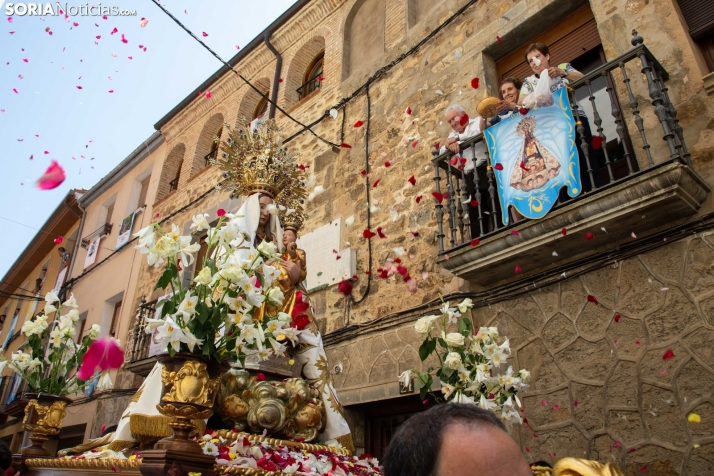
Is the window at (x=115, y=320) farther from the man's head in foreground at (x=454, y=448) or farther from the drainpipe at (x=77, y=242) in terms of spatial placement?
Answer: the man's head in foreground at (x=454, y=448)

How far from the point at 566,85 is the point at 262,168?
271 centimetres

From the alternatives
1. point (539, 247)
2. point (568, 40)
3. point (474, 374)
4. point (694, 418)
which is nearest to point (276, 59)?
point (568, 40)

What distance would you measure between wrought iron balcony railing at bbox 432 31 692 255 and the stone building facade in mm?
81

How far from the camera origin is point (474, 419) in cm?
131

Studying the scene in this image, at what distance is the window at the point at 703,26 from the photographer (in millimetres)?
4523

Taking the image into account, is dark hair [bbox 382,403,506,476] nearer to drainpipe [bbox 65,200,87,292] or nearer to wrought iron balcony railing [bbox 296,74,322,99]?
wrought iron balcony railing [bbox 296,74,322,99]

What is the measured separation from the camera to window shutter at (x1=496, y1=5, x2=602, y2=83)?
5609 mm

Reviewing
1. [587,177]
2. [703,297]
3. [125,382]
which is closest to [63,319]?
[587,177]

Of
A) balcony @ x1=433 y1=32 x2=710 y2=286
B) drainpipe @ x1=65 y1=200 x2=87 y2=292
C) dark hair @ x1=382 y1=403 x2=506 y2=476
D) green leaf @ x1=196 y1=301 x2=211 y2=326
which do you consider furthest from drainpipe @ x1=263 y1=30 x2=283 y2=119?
dark hair @ x1=382 y1=403 x2=506 y2=476

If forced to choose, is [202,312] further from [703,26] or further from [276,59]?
[276,59]

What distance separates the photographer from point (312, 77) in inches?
388

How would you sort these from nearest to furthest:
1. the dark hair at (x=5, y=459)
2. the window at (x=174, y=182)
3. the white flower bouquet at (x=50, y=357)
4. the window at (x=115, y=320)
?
the dark hair at (x=5, y=459)
the white flower bouquet at (x=50, y=357)
the window at (x=115, y=320)
the window at (x=174, y=182)

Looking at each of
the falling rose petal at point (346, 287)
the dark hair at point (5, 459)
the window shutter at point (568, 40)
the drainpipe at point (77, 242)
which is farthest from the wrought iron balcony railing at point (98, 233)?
the window shutter at point (568, 40)

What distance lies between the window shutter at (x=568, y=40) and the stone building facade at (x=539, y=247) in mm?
29
